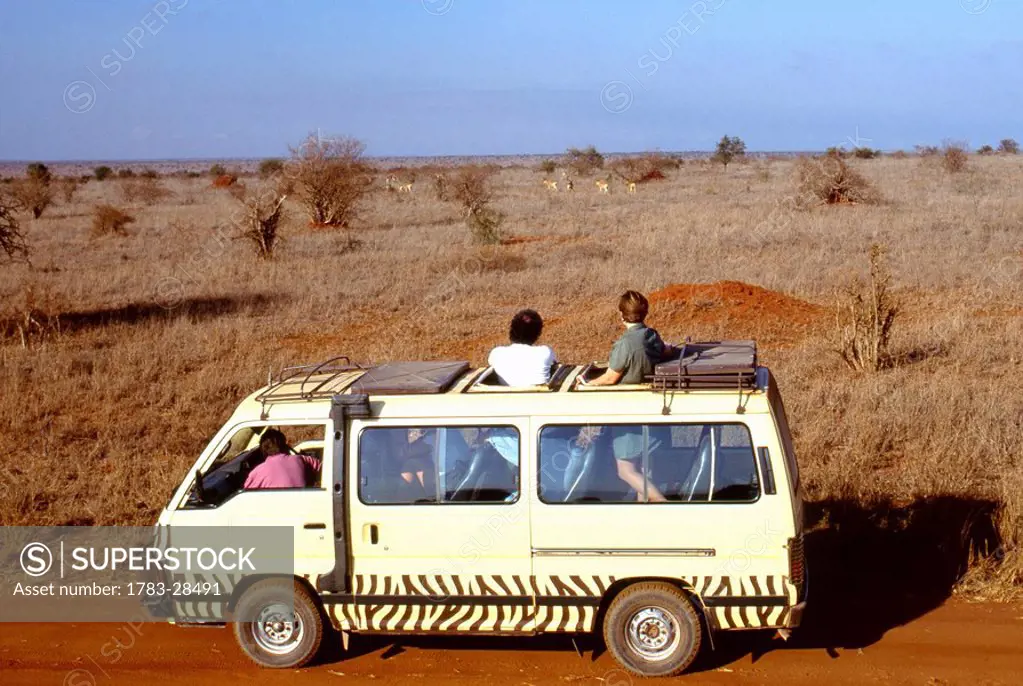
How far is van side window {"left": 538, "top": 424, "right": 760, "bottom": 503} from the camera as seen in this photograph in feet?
18.3

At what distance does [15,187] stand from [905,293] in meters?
32.8

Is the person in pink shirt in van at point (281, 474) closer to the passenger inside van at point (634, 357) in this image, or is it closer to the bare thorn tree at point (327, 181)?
the passenger inside van at point (634, 357)

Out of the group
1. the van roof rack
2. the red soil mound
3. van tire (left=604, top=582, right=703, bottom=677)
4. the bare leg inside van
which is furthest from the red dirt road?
the red soil mound

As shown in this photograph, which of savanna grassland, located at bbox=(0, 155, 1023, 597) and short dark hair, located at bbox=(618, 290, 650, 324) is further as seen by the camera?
savanna grassland, located at bbox=(0, 155, 1023, 597)

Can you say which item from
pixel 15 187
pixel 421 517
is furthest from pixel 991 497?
pixel 15 187

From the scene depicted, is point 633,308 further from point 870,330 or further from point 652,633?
point 870,330

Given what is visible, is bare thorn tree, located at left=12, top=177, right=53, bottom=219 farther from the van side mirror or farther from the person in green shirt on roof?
the person in green shirt on roof

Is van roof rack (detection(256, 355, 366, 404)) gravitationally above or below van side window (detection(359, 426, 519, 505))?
above

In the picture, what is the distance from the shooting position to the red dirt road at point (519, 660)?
19.0ft

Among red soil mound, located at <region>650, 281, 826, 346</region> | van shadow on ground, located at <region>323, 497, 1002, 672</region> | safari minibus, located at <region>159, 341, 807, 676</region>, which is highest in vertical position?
red soil mound, located at <region>650, 281, 826, 346</region>

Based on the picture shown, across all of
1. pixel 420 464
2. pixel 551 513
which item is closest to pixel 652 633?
pixel 551 513

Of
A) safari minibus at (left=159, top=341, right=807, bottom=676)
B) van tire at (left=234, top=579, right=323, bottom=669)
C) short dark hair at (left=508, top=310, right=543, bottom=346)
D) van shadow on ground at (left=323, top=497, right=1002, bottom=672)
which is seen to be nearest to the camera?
safari minibus at (left=159, top=341, right=807, bottom=676)

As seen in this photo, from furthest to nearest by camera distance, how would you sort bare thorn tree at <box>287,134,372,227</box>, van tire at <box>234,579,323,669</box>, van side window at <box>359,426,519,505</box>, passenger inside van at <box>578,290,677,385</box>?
1. bare thorn tree at <box>287,134,372,227</box>
2. passenger inside van at <box>578,290,677,385</box>
3. van tire at <box>234,579,323,669</box>
4. van side window at <box>359,426,519,505</box>

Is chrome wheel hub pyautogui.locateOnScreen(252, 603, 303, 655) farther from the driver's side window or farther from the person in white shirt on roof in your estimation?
the person in white shirt on roof
